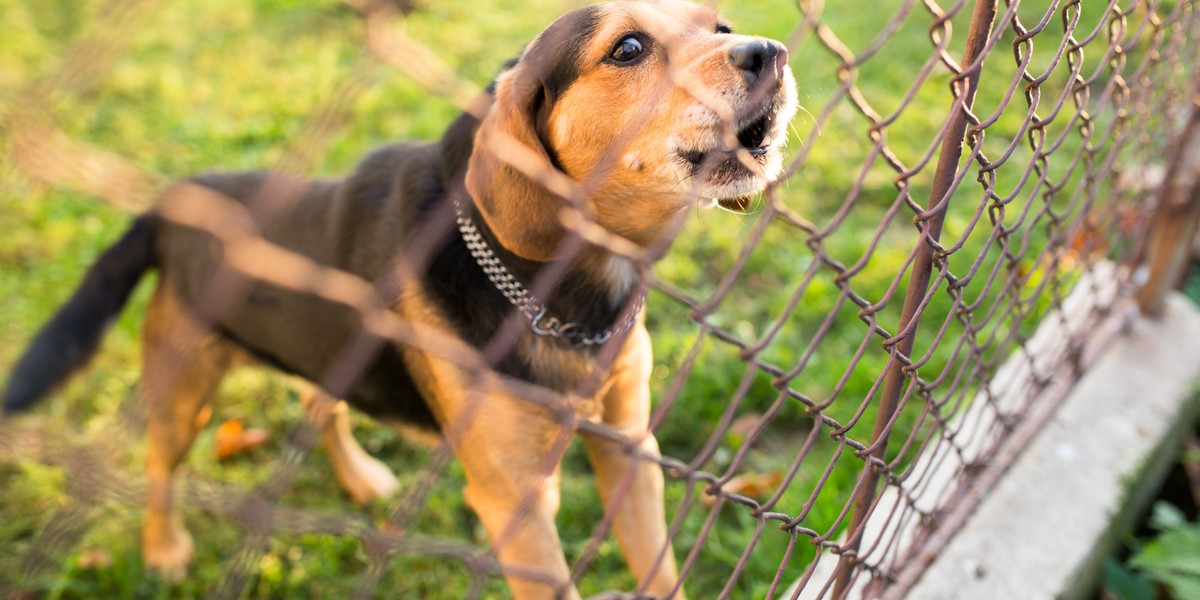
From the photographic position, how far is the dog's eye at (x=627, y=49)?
92.0 inches

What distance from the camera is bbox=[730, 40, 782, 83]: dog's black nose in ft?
6.75

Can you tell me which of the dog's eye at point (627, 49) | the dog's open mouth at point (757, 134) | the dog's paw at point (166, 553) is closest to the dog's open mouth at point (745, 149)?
the dog's open mouth at point (757, 134)

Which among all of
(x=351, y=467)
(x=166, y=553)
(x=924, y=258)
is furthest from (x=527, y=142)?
(x=166, y=553)

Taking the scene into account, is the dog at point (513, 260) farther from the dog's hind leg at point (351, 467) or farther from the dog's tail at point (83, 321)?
the dog's hind leg at point (351, 467)

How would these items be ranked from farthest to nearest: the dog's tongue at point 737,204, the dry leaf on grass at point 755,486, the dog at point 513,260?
the dry leaf on grass at point 755,486, the dog's tongue at point 737,204, the dog at point 513,260

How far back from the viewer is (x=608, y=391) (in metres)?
2.62

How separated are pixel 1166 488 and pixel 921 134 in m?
2.60

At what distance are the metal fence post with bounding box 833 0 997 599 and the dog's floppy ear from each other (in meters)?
0.82

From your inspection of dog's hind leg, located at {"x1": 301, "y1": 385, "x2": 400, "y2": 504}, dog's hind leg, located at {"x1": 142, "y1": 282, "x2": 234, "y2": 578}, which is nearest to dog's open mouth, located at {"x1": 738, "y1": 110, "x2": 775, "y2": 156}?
dog's hind leg, located at {"x1": 142, "y1": 282, "x2": 234, "y2": 578}

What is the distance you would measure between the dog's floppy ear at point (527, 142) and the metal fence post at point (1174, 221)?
7.07ft

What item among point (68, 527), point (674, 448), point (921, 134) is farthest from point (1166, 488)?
point (68, 527)

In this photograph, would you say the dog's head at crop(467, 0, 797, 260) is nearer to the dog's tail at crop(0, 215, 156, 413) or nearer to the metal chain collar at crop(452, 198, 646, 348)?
the metal chain collar at crop(452, 198, 646, 348)

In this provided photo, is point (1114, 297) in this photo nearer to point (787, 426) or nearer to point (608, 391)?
point (787, 426)

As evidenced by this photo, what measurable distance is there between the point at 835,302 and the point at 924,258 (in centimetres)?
198
